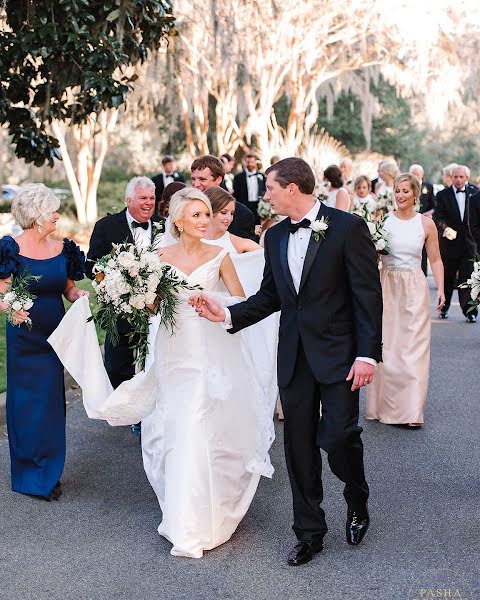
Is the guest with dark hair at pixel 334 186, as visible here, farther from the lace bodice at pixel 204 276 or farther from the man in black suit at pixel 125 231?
the lace bodice at pixel 204 276

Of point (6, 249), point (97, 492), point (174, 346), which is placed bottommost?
point (97, 492)

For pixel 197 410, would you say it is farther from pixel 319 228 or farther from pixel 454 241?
pixel 454 241

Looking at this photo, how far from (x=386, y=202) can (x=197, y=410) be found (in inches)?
339

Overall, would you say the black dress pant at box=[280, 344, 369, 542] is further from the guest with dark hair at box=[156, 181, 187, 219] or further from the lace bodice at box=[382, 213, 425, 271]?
the lace bodice at box=[382, 213, 425, 271]

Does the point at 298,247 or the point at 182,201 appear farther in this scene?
the point at 182,201

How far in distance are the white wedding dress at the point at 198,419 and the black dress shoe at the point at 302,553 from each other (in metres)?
0.51

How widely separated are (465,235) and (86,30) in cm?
753

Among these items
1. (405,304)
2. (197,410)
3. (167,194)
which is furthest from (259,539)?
(167,194)

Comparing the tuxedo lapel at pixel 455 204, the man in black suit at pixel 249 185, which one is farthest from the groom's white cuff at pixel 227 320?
the man in black suit at pixel 249 185

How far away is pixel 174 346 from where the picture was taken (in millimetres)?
6047

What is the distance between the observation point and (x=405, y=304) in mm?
8930

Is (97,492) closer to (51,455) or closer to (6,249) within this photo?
(51,455)

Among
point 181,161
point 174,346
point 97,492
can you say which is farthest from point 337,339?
point 181,161

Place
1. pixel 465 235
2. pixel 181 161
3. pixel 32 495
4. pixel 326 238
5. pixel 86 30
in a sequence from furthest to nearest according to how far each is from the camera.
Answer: pixel 181 161 → pixel 465 235 → pixel 86 30 → pixel 32 495 → pixel 326 238
